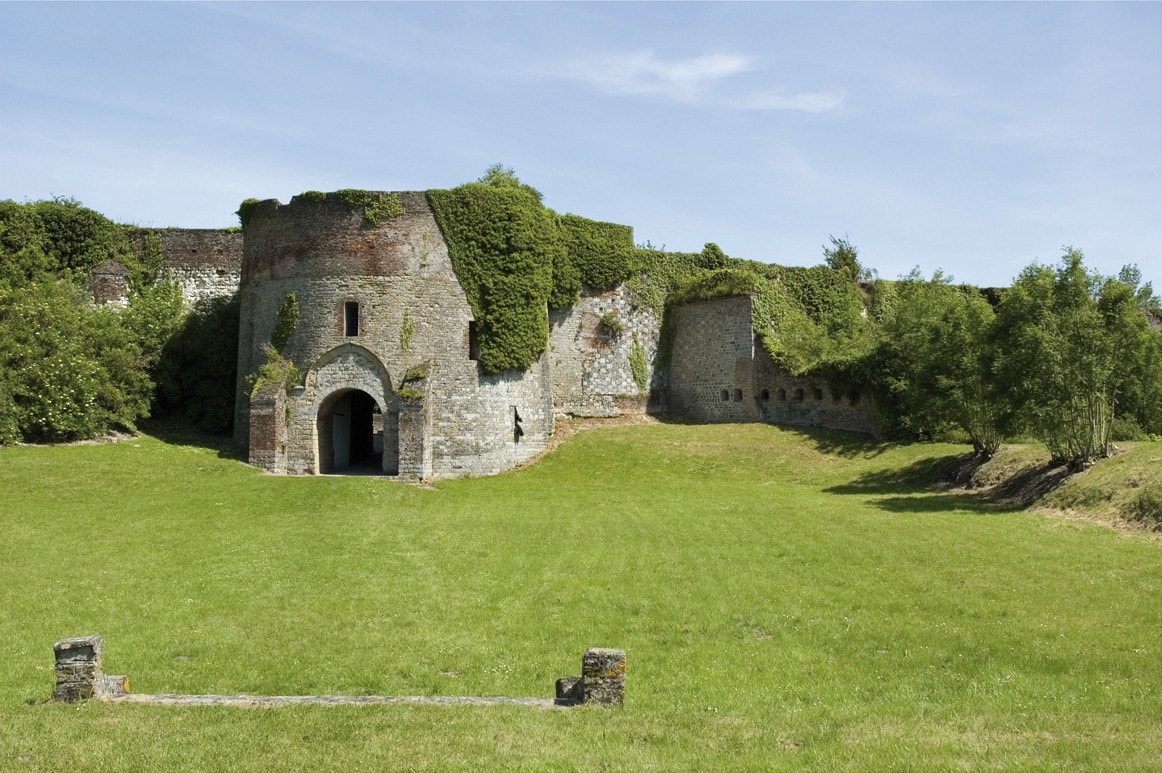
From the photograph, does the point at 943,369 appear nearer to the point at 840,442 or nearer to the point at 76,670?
the point at 840,442

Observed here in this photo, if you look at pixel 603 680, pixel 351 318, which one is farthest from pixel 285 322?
pixel 603 680

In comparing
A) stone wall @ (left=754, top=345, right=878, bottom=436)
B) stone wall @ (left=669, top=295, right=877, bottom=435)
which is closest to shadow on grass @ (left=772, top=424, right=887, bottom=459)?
stone wall @ (left=754, top=345, right=878, bottom=436)

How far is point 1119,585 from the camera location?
14.2 metres

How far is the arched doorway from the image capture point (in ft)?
98.3

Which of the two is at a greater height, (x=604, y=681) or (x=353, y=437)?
(x=353, y=437)

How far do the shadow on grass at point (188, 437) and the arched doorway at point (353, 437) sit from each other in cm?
262

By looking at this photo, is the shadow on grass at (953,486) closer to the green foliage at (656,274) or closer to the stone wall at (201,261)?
the green foliage at (656,274)

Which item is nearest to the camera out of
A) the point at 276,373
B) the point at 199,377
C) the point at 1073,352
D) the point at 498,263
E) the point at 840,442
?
the point at 1073,352

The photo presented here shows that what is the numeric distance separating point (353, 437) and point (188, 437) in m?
5.27

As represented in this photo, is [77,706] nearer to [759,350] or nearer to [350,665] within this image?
[350,665]

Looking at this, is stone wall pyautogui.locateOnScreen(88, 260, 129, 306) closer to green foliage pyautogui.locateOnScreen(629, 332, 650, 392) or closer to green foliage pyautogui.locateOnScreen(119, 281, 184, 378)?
green foliage pyautogui.locateOnScreen(119, 281, 184, 378)

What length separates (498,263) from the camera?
3089 centimetres

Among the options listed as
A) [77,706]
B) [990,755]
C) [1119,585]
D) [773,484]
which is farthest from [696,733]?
[773,484]

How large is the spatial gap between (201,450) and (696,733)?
2442 cm
